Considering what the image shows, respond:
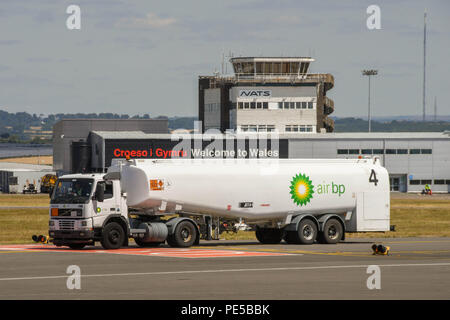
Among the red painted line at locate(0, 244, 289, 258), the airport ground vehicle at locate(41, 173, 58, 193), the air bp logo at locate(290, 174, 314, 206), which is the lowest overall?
the airport ground vehicle at locate(41, 173, 58, 193)

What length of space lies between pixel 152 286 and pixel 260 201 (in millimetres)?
15818

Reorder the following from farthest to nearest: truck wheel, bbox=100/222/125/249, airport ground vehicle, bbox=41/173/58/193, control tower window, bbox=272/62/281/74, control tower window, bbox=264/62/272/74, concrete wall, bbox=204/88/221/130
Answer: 1. concrete wall, bbox=204/88/221/130
2. control tower window, bbox=272/62/281/74
3. control tower window, bbox=264/62/272/74
4. airport ground vehicle, bbox=41/173/58/193
5. truck wheel, bbox=100/222/125/249

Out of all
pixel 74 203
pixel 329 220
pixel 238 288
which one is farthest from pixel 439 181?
pixel 238 288

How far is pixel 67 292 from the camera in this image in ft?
65.8

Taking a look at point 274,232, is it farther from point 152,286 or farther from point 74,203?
point 152,286

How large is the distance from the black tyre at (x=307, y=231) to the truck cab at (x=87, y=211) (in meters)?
7.82

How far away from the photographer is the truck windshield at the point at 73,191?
3256cm

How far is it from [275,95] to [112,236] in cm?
11758

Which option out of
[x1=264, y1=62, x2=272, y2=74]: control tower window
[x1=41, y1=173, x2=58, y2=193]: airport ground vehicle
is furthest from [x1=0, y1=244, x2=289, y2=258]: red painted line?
[x1=264, y1=62, x2=272, y2=74]: control tower window

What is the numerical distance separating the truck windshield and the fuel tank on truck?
1.80 metres

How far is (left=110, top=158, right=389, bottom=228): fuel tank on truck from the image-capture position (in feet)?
112

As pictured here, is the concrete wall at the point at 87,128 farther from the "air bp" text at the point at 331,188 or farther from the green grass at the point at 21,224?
the "air bp" text at the point at 331,188
